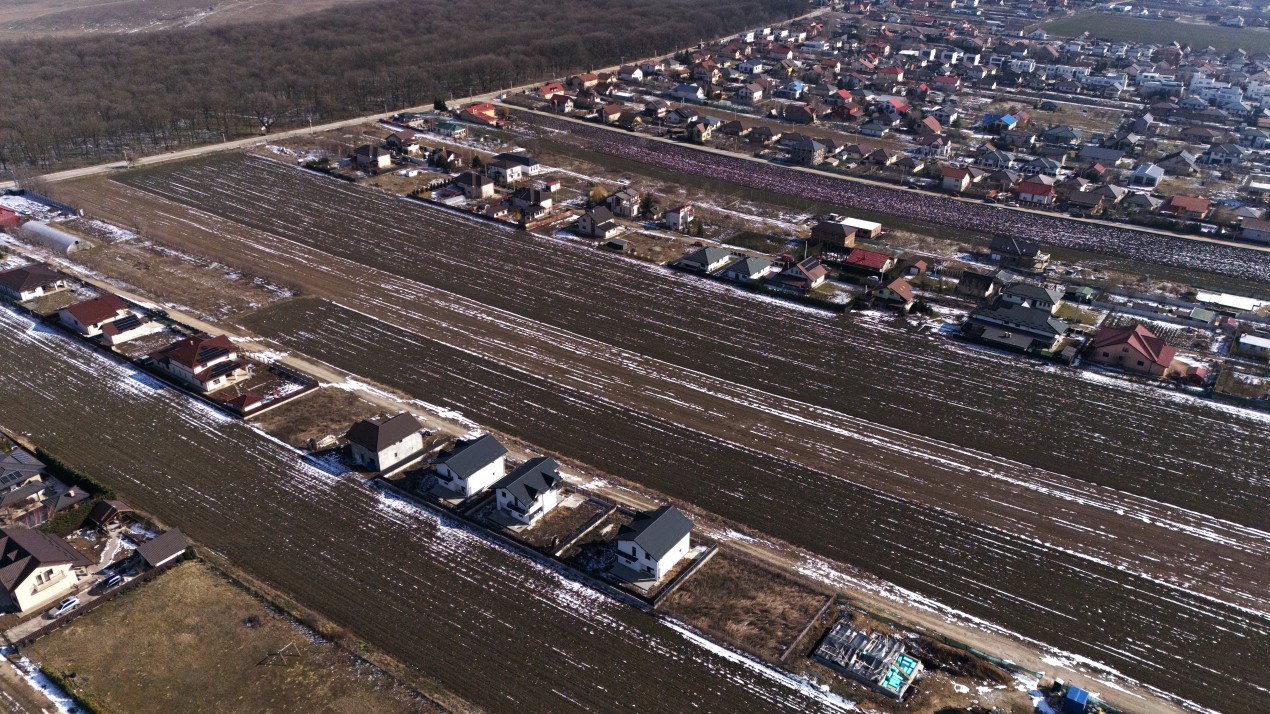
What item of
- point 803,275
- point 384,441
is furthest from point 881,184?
point 384,441

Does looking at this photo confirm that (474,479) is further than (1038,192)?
No

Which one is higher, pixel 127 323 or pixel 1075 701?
pixel 127 323

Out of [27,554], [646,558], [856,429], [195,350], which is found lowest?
[856,429]

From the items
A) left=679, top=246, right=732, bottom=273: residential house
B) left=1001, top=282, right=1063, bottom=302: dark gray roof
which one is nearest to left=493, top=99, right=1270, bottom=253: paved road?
left=1001, top=282, right=1063, bottom=302: dark gray roof

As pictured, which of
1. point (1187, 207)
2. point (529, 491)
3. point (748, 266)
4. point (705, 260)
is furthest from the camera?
point (1187, 207)

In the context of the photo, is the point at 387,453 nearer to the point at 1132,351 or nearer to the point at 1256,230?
the point at 1132,351

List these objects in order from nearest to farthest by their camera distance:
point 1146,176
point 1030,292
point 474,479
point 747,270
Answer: point 474,479 < point 1030,292 < point 747,270 < point 1146,176

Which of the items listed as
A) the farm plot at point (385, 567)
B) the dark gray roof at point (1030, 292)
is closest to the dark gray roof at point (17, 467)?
the farm plot at point (385, 567)

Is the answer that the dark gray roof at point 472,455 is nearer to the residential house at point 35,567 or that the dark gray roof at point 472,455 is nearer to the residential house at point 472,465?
the residential house at point 472,465
